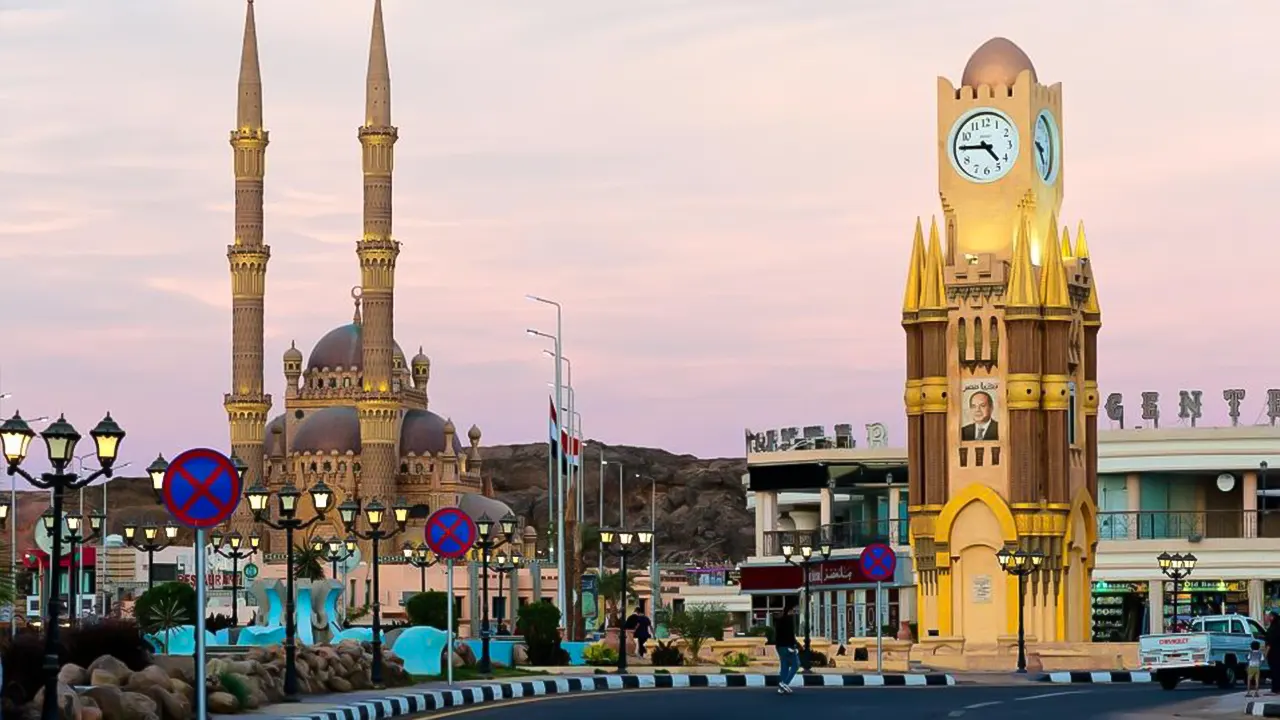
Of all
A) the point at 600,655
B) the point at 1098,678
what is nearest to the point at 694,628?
the point at 600,655

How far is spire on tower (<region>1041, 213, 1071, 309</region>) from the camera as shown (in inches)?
2413

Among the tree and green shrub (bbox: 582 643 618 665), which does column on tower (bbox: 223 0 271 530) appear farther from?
green shrub (bbox: 582 643 618 665)

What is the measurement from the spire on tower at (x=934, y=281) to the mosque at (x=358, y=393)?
71.6 metres

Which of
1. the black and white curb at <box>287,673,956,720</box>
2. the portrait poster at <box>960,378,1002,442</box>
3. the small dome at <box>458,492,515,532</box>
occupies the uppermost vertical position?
the portrait poster at <box>960,378,1002,442</box>

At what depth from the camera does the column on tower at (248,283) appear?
133m

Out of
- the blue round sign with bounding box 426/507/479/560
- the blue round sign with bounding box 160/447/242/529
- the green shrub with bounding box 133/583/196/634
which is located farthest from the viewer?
the green shrub with bounding box 133/583/196/634

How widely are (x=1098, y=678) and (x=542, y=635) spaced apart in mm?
14099

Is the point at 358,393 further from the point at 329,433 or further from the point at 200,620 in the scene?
the point at 200,620

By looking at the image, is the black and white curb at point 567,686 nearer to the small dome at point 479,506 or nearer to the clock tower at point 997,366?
the clock tower at point 997,366

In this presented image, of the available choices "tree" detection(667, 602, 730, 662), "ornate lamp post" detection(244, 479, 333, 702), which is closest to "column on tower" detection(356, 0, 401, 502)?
"tree" detection(667, 602, 730, 662)

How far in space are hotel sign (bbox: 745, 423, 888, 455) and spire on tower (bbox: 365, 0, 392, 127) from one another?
4006 cm

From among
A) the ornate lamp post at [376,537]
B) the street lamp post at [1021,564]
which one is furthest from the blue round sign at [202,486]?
the street lamp post at [1021,564]

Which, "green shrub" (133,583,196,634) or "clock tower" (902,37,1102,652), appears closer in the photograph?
"green shrub" (133,583,196,634)

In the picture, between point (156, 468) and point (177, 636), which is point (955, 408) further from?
point (156, 468)
